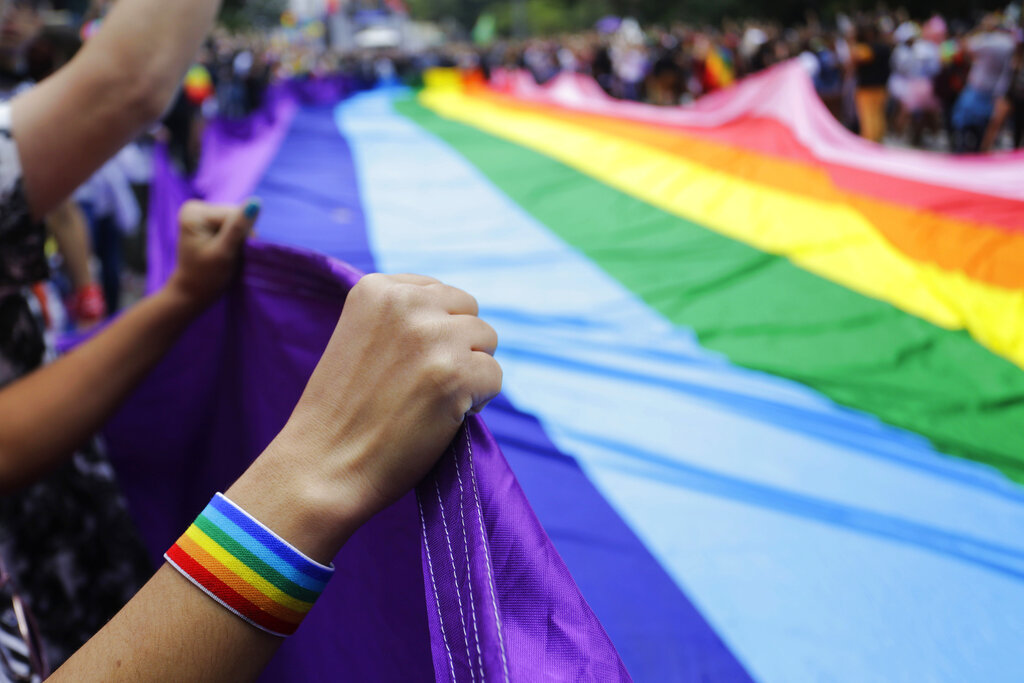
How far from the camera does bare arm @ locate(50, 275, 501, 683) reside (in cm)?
43

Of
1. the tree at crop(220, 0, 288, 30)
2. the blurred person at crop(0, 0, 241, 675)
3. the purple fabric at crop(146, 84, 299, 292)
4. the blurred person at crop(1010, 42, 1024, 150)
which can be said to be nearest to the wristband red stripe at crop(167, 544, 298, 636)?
the blurred person at crop(0, 0, 241, 675)

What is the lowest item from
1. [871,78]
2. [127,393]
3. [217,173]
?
[217,173]

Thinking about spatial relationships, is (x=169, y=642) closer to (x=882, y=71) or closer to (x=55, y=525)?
(x=55, y=525)

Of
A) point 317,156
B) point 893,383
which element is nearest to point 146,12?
point 893,383

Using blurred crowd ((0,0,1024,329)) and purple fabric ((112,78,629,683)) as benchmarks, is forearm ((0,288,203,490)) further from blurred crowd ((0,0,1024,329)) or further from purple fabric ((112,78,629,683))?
blurred crowd ((0,0,1024,329))

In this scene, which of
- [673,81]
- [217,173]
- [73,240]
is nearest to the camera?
[73,240]

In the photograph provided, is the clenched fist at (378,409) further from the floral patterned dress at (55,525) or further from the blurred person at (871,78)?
the blurred person at (871,78)

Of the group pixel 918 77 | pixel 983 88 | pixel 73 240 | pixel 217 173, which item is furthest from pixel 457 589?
pixel 918 77

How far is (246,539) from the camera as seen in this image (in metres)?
0.44

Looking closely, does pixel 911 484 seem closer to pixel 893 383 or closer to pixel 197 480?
pixel 893 383

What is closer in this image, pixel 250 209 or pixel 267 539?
pixel 267 539

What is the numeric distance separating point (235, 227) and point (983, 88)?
7022 mm

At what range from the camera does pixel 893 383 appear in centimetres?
120

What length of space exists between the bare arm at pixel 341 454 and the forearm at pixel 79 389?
46cm
